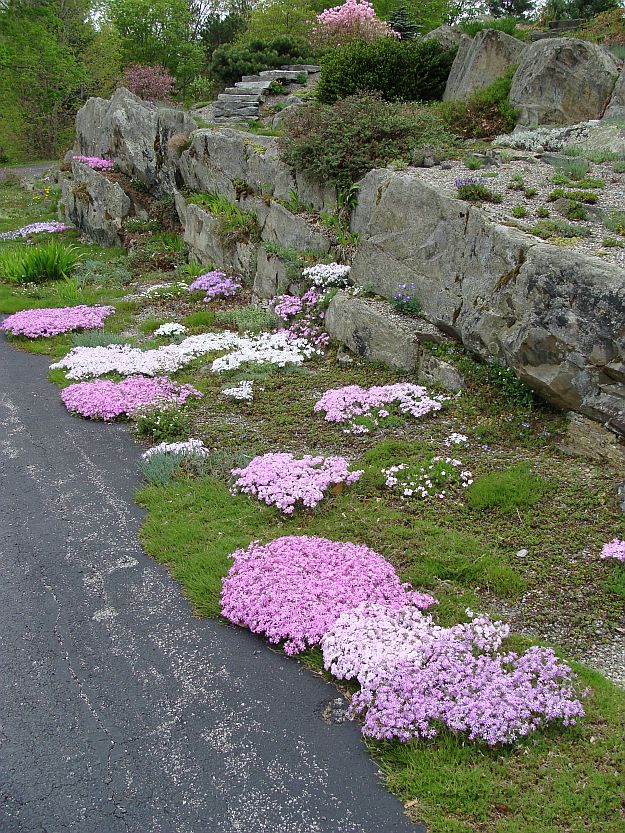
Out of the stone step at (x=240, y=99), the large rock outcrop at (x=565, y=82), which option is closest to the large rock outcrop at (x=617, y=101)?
the large rock outcrop at (x=565, y=82)

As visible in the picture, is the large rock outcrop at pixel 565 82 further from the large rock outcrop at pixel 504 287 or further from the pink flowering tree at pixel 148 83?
the pink flowering tree at pixel 148 83

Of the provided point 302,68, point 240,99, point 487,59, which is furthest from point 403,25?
point 487,59

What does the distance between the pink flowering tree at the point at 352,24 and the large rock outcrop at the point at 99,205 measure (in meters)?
13.4

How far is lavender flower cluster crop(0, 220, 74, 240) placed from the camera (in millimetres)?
23469

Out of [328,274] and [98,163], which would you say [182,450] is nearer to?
[328,274]

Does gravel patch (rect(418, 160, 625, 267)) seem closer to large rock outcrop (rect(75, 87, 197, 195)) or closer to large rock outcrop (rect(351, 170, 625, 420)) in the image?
large rock outcrop (rect(351, 170, 625, 420))

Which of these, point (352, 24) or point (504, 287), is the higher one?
point (352, 24)

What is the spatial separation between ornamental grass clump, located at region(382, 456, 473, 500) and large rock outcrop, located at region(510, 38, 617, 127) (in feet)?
37.9

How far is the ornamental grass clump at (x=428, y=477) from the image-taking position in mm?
7914

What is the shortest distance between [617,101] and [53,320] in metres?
14.8

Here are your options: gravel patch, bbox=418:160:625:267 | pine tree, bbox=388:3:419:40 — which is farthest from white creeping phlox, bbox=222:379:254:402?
pine tree, bbox=388:3:419:40

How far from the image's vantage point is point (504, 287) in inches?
365

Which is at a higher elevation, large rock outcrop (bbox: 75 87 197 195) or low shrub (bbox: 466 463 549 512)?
large rock outcrop (bbox: 75 87 197 195)

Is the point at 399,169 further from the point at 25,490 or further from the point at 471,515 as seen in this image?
the point at 25,490
